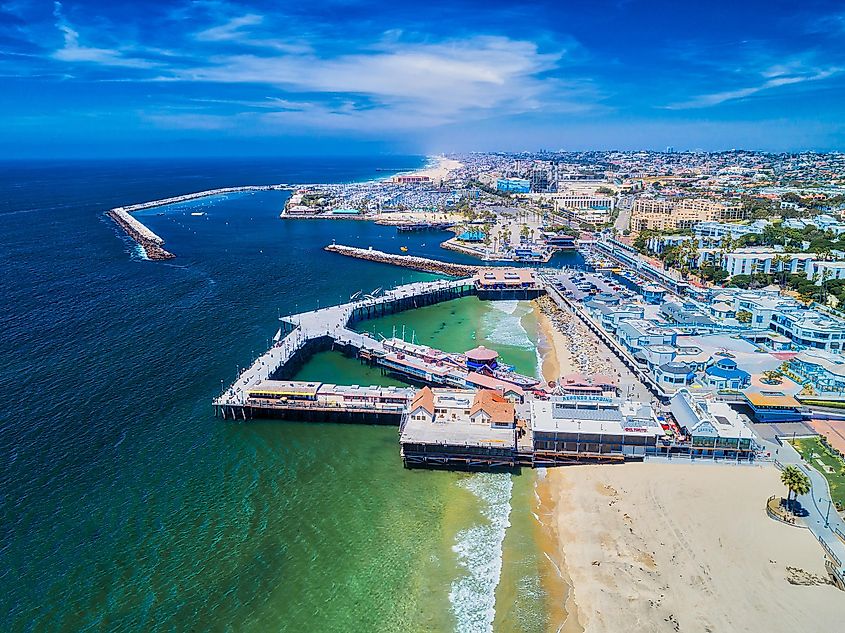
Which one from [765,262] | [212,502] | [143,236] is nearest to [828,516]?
[212,502]

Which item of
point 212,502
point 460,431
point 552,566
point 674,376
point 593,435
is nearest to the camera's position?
point 552,566

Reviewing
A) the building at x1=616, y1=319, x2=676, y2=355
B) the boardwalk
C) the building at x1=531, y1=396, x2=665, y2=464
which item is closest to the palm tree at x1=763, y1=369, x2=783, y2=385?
the building at x1=616, y1=319, x2=676, y2=355

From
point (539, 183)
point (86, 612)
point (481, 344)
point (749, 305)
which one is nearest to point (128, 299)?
point (481, 344)

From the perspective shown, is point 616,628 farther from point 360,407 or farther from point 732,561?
point 360,407

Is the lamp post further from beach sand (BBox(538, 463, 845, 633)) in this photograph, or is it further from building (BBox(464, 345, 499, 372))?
building (BBox(464, 345, 499, 372))

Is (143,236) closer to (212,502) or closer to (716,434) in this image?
(212,502)

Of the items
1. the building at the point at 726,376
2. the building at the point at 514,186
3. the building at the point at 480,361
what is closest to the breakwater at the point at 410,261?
the building at the point at 480,361

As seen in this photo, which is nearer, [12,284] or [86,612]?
[86,612]
